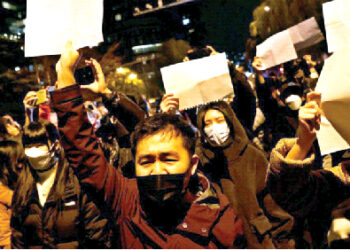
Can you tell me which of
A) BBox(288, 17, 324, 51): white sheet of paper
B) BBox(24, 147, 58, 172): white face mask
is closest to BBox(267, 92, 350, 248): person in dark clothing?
BBox(24, 147, 58, 172): white face mask

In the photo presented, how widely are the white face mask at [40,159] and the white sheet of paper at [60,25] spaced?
1.36 m

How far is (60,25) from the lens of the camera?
5.75 feet

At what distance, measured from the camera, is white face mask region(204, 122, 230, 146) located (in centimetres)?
286

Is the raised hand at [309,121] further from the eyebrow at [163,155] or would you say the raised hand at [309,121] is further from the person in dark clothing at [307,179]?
the eyebrow at [163,155]

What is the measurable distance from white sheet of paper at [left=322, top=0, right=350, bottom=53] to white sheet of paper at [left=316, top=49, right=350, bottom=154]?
0.49 metres

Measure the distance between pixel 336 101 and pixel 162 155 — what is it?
2.99 ft

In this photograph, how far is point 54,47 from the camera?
1.72 m

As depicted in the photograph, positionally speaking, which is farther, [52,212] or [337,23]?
[52,212]

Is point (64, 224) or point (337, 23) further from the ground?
point (337, 23)

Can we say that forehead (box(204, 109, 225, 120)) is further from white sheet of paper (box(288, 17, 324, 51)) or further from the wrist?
the wrist

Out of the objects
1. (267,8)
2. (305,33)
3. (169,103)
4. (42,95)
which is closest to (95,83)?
(169,103)

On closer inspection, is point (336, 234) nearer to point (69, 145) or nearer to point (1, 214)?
point (69, 145)

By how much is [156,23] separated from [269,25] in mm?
42644

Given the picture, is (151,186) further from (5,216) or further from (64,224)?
(5,216)
